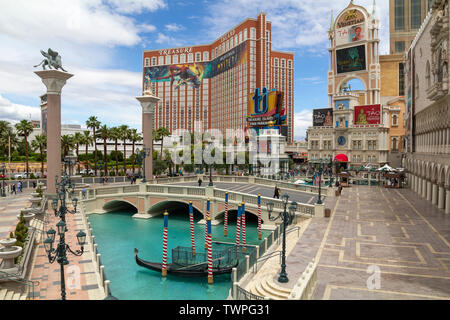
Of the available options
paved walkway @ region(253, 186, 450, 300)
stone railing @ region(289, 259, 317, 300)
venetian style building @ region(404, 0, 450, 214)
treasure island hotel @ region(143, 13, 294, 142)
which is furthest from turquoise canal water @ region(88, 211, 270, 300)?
treasure island hotel @ region(143, 13, 294, 142)

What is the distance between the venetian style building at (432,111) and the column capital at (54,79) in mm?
38312

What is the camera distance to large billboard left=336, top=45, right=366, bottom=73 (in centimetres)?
9556

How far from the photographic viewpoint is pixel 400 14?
105 meters

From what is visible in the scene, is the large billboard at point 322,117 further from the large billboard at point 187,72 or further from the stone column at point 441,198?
the stone column at point 441,198

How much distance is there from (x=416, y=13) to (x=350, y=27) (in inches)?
965

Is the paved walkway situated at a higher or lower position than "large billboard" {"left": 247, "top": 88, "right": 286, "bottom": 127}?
Result: lower

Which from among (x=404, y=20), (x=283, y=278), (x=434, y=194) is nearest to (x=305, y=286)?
(x=283, y=278)

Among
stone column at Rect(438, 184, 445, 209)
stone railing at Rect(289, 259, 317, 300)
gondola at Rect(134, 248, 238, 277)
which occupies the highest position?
stone column at Rect(438, 184, 445, 209)

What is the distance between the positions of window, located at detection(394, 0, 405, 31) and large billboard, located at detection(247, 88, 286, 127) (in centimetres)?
7087

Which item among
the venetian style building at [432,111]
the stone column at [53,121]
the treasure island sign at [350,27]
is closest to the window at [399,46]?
the treasure island sign at [350,27]

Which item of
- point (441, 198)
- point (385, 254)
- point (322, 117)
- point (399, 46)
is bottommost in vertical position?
point (385, 254)

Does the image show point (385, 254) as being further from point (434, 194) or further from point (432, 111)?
point (432, 111)

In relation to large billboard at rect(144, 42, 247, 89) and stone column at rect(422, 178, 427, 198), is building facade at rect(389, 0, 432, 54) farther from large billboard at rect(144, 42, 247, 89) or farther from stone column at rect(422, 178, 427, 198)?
stone column at rect(422, 178, 427, 198)
